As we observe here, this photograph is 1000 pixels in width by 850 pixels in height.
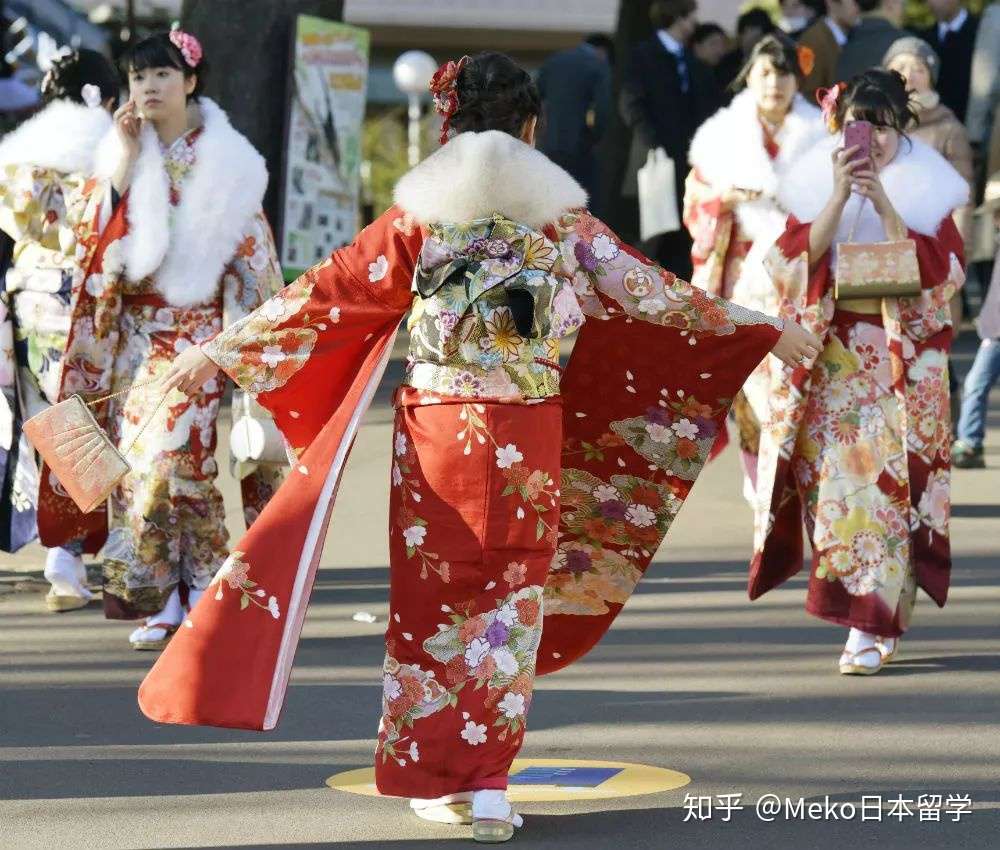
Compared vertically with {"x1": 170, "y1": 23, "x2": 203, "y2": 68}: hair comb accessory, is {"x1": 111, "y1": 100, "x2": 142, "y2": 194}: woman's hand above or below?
below

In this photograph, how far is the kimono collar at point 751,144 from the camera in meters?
8.14

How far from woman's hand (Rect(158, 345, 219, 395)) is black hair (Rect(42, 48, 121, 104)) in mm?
2683

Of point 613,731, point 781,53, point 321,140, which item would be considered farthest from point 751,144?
point 321,140

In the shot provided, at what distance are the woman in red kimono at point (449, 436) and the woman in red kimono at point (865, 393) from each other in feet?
4.96

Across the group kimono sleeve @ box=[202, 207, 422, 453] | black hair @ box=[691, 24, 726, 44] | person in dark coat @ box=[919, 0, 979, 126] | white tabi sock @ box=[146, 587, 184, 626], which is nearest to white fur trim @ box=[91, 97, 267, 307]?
white tabi sock @ box=[146, 587, 184, 626]

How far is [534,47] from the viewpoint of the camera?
119 feet

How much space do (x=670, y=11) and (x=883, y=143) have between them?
686cm

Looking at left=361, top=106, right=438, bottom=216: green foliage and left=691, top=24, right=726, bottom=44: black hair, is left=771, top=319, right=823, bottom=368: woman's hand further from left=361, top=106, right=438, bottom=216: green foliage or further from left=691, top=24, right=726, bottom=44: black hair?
left=361, top=106, right=438, bottom=216: green foliage

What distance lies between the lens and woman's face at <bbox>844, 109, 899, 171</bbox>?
652 cm

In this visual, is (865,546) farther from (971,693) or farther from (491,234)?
(491,234)

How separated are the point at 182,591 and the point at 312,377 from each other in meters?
2.15

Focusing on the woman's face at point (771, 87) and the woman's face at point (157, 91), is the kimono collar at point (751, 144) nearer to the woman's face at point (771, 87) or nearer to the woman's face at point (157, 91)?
the woman's face at point (771, 87)

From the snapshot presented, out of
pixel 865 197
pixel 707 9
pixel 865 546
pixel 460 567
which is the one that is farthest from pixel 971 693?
pixel 707 9

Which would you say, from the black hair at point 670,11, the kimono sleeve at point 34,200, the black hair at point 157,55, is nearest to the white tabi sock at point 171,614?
the kimono sleeve at point 34,200
